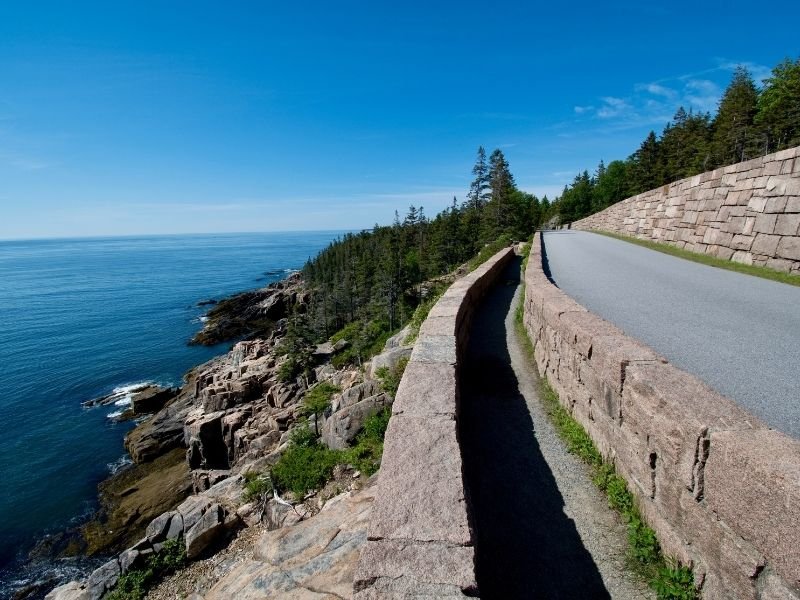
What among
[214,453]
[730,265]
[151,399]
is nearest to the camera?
[730,265]

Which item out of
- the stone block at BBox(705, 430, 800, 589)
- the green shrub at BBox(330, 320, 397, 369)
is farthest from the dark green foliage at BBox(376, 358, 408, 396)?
the green shrub at BBox(330, 320, 397, 369)

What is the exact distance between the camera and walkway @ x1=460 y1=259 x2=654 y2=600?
318 cm

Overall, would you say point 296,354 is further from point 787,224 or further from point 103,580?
point 787,224

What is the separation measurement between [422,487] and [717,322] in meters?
6.28

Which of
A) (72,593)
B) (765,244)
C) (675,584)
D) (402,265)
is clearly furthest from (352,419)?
(402,265)

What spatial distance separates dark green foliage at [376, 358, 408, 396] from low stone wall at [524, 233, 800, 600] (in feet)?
12.2

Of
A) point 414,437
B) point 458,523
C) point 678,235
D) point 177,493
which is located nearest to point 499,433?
point 414,437

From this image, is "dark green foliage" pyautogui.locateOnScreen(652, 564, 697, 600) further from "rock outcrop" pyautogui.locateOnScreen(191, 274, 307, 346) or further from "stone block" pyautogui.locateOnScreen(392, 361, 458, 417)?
"rock outcrop" pyautogui.locateOnScreen(191, 274, 307, 346)

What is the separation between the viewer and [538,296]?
756cm

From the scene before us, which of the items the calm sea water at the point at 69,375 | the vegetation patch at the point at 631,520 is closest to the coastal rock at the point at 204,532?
the vegetation patch at the point at 631,520

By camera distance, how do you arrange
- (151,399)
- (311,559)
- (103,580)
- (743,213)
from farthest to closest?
(151,399) < (743,213) < (103,580) < (311,559)

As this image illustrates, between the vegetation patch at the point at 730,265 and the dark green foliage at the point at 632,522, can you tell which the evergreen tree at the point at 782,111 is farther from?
the dark green foliage at the point at 632,522

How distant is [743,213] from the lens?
12.0 meters

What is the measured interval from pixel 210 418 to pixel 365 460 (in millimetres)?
20954
